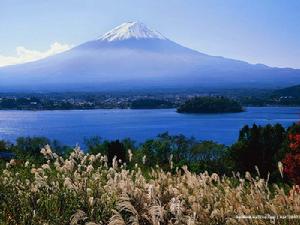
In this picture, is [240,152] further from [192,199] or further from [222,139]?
[222,139]

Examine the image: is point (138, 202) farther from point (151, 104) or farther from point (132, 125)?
point (151, 104)

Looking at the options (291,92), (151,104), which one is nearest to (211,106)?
(151,104)

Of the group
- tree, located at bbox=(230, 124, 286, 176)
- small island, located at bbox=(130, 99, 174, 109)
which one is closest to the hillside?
small island, located at bbox=(130, 99, 174, 109)

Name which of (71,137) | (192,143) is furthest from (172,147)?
(71,137)

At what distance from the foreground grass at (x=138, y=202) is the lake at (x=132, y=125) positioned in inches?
2188

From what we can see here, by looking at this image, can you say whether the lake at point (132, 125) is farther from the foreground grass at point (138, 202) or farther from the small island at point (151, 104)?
the foreground grass at point (138, 202)

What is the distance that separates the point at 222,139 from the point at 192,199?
200ft

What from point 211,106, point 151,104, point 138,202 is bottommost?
point 151,104

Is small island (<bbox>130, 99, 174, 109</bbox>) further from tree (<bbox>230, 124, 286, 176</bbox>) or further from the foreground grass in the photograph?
the foreground grass

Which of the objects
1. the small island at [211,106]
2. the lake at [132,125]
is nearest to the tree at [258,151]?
the lake at [132,125]

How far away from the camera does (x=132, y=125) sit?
83.5 meters

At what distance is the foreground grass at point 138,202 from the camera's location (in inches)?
176

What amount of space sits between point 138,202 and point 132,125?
3088 inches

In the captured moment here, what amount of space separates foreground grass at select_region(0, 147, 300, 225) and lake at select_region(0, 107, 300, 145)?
55570 millimetres
